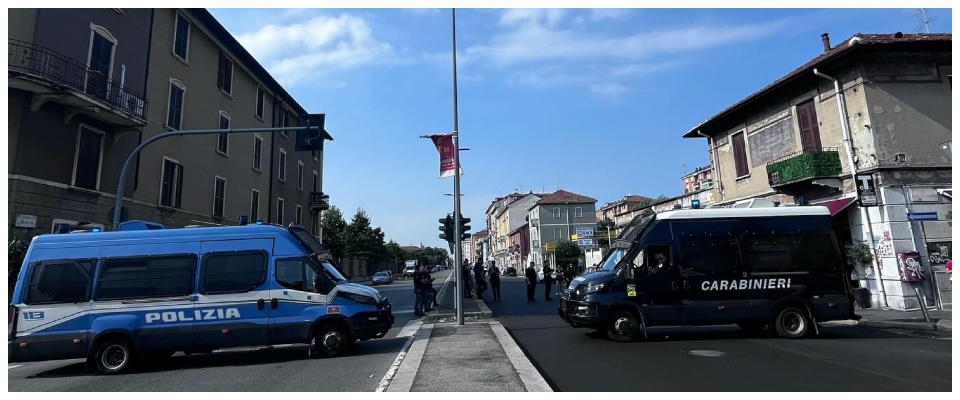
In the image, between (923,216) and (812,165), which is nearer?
(923,216)

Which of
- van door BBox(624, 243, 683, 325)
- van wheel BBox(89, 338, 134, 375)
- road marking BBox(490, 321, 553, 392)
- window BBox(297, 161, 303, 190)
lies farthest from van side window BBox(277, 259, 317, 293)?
window BBox(297, 161, 303, 190)

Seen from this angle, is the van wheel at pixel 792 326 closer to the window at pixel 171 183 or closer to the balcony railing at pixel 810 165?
the balcony railing at pixel 810 165

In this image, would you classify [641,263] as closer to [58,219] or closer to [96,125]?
[58,219]

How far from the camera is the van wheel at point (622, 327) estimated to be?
31.9ft

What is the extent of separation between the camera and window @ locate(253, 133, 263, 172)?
29.4m

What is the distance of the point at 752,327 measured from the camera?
36.4 feet

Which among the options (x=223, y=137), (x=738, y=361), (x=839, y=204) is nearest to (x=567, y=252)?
(x=223, y=137)

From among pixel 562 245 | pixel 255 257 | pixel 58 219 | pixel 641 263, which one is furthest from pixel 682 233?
pixel 562 245

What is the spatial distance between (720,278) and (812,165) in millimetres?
8447

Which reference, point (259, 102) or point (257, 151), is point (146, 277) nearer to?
point (257, 151)

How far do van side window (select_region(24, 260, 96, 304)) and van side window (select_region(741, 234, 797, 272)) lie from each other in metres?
12.6

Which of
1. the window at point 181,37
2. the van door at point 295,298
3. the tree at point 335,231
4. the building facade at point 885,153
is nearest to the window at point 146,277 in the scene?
the van door at point 295,298
